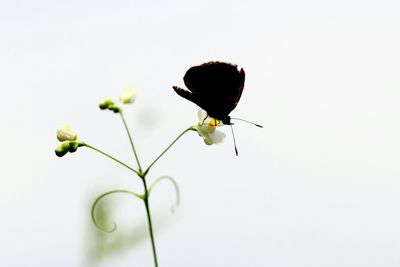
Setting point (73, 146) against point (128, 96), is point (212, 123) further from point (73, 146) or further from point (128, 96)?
point (73, 146)

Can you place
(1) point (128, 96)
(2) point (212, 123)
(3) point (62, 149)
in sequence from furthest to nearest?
(1) point (128, 96) → (2) point (212, 123) → (3) point (62, 149)

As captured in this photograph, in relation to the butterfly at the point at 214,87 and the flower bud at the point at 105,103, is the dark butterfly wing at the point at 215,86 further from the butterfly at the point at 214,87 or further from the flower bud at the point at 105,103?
the flower bud at the point at 105,103

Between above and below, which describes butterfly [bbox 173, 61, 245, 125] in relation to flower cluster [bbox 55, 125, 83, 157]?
above

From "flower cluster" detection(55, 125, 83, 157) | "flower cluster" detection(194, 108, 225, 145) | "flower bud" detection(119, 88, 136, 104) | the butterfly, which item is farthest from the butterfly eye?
"flower cluster" detection(55, 125, 83, 157)

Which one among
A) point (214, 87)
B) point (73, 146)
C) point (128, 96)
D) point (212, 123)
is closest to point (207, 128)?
point (212, 123)

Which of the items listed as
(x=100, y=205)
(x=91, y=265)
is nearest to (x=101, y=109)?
(x=100, y=205)

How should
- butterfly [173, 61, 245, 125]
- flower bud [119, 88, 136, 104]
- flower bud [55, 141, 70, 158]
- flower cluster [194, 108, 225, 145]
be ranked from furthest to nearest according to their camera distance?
flower bud [119, 88, 136, 104]
flower cluster [194, 108, 225, 145]
flower bud [55, 141, 70, 158]
butterfly [173, 61, 245, 125]

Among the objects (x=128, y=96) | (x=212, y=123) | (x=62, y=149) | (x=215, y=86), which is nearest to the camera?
(x=215, y=86)

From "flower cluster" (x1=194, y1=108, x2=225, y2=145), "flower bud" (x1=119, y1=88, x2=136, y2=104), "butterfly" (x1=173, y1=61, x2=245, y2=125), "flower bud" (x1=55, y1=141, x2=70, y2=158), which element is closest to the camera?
"butterfly" (x1=173, y1=61, x2=245, y2=125)

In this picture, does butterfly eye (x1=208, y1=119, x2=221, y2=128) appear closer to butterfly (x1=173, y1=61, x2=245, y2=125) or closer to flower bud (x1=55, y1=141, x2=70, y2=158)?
butterfly (x1=173, y1=61, x2=245, y2=125)
